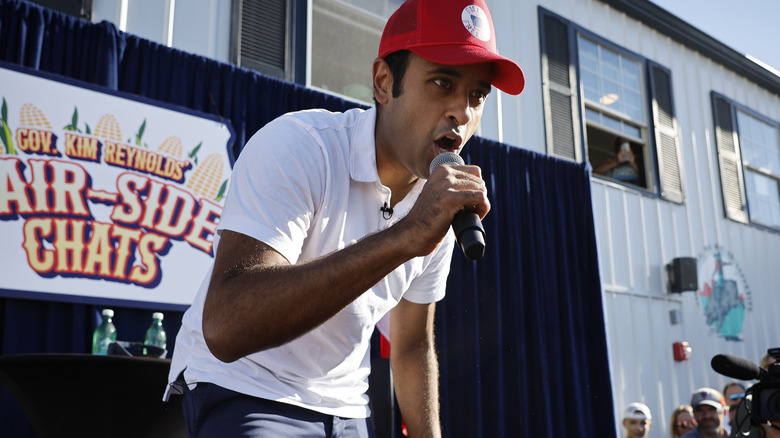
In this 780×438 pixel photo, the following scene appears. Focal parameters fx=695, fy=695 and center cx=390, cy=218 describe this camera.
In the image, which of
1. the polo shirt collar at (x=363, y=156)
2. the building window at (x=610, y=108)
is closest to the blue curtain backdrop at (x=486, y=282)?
the building window at (x=610, y=108)

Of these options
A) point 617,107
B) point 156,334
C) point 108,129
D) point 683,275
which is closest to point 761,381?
point 156,334

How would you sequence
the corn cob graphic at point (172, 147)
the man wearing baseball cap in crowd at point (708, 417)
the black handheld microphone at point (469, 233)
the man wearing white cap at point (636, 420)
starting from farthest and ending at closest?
1. the man wearing white cap at point (636, 420)
2. the man wearing baseball cap in crowd at point (708, 417)
3. the corn cob graphic at point (172, 147)
4. the black handheld microphone at point (469, 233)

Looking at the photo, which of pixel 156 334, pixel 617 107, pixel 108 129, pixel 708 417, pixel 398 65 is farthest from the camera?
pixel 617 107

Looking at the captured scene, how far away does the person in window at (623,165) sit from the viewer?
7.94 metres

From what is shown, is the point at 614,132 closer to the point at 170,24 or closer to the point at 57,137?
the point at 170,24

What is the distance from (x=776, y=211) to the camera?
9.88 metres

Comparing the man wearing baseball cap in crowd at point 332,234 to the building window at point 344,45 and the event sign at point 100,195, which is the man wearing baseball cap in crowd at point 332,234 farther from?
the building window at point 344,45

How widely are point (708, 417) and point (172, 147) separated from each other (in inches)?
198

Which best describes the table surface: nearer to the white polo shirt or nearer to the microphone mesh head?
the white polo shirt

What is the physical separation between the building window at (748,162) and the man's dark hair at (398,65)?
26.9 ft

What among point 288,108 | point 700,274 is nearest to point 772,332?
point 700,274

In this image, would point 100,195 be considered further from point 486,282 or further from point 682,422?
point 682,422

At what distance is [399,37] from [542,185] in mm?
5106

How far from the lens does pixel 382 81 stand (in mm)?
1789
